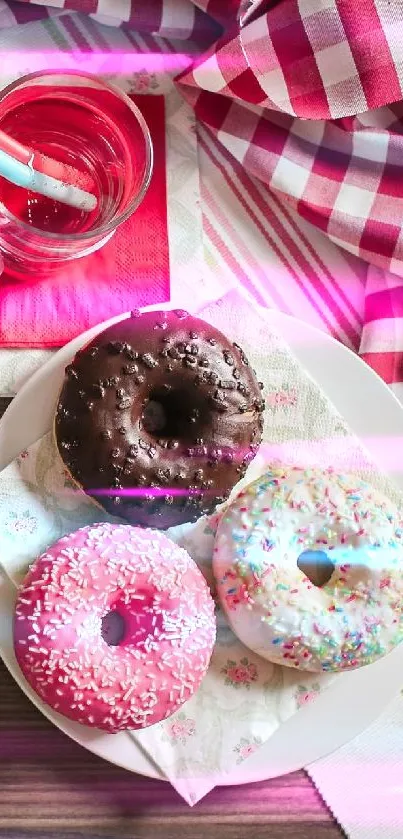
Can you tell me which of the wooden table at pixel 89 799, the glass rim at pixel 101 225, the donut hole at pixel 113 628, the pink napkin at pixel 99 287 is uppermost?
the glass rim at pixel 101 225

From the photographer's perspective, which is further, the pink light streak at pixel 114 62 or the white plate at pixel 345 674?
the pink light streak at pixel 114 62

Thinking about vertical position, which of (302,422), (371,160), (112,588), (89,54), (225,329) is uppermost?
(89,54)

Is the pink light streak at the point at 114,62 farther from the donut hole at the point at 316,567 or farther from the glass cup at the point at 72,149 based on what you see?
the donut hole at the point at 316,567

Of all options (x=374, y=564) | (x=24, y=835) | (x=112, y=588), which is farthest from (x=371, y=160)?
(x=24, y=835)

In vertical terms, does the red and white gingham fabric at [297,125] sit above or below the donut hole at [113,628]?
above

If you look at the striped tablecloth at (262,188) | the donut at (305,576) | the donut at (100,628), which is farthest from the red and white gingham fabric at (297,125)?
the donut at (100,628)

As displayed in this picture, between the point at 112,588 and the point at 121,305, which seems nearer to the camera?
the point at 112,588

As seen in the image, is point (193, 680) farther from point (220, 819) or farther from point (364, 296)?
point (364, 296)
